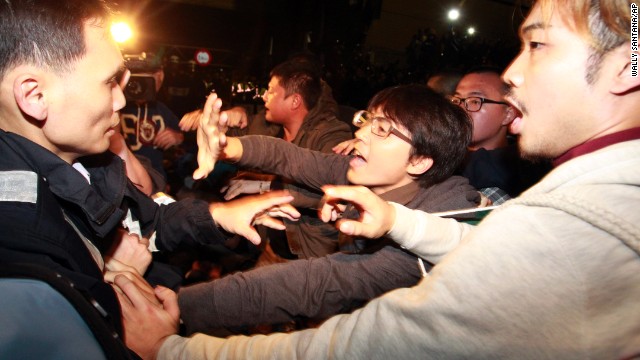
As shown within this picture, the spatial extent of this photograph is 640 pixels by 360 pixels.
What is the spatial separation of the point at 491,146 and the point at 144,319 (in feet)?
11.1

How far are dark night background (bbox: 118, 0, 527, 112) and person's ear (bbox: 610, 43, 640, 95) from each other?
4.83 meters

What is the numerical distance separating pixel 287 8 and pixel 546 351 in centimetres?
1237

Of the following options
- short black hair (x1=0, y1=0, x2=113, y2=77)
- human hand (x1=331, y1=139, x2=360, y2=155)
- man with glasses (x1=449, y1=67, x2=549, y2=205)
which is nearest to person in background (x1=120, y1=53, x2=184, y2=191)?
human hand (x1=331, y1=139, x2=360, y2=155)

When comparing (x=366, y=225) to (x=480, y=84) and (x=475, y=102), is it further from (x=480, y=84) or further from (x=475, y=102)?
(x=480, y=84)

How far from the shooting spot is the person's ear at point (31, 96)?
1.34 m

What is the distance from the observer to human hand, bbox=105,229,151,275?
1.80 metres

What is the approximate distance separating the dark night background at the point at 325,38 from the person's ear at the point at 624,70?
4830 millimetres

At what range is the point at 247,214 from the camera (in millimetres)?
1971

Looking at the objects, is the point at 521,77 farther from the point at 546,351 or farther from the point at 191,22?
the point at 191,22

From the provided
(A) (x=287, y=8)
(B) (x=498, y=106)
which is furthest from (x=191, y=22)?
(B) (x=498, y=106)

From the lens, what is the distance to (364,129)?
2.60m

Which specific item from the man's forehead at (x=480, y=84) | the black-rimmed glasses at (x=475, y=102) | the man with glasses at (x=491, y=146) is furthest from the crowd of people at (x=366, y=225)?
the man's forehead at (x=480, y=84)

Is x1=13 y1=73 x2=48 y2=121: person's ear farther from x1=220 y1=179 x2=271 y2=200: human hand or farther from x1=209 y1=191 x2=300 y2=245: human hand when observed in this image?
x1=220 y1=179 x2=271 y2=200: human hand

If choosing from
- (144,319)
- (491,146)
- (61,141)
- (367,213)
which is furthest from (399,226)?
(491,146)
